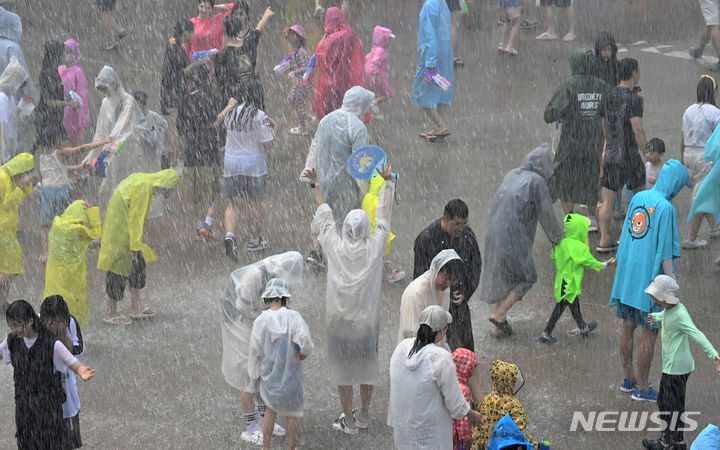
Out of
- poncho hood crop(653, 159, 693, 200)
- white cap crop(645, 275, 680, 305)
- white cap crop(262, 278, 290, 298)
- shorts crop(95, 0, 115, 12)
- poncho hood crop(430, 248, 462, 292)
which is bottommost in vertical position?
white cap crop(645, 275, 680, 305)

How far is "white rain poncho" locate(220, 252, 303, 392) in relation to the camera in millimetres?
7086

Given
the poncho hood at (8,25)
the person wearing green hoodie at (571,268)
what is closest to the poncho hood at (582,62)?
the person wearing green hoodie at (571,268)

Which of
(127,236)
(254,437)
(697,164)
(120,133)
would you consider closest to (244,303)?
(254,437)

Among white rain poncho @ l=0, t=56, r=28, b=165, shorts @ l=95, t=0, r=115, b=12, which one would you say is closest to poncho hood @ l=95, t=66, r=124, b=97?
white rain poncho @ l=0, t=56, r=28, b=165

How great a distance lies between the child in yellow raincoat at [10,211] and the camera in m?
A: 9.30

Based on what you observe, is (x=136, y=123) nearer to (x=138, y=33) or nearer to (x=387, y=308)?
(x=387, y=308)

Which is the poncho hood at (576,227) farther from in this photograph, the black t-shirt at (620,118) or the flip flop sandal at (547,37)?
the flip flop sandal at (547,37)

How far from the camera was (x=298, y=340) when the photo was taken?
672cm

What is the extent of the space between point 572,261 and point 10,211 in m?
4.97

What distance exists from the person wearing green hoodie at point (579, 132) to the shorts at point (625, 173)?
0.16 m

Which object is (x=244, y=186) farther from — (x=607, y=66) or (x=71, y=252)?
(x=607, y=66)

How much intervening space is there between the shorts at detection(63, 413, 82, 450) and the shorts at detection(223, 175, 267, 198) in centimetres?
436

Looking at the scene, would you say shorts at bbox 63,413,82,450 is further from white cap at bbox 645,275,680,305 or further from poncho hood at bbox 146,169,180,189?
white cap at bbox 645,275,680,305

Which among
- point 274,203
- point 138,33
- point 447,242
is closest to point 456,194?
point 274,203
